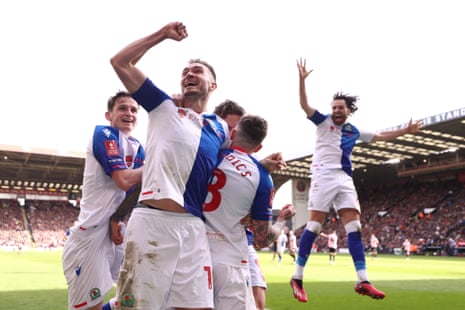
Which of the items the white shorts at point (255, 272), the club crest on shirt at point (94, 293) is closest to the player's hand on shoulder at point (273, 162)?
the white shorts at point (255, 272)

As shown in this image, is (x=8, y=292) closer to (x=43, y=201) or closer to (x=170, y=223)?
(x=170, y=223)

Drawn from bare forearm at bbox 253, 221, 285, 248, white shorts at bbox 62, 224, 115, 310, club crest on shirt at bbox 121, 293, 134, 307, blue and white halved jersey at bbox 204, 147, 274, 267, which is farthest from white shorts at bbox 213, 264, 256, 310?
white shorts at bbox 62, 224, 115, 310

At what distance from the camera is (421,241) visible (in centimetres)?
3731

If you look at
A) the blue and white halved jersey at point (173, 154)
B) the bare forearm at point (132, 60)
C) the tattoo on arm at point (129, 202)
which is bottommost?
the tattoo on arm at point (129, 202)

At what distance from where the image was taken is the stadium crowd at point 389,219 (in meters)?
37.5

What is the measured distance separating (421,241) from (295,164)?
42.2ft

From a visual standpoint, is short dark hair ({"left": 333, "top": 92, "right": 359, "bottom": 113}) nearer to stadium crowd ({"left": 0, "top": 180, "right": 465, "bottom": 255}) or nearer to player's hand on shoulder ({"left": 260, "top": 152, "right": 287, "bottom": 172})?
player's hand on shoulder ({"left": 260, "top": 152, "right": 287, "bottom": 172})

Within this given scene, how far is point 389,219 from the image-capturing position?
44188mm

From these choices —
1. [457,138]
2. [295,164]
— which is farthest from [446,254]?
[295,164]

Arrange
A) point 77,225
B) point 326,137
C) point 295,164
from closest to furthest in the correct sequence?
point 77,225 < point 326,137 < point 295,164

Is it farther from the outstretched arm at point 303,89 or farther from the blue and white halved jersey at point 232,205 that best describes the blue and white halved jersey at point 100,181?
the outstretched arm at point 303,89

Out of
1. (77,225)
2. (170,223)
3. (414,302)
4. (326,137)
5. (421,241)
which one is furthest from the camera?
(421,241)

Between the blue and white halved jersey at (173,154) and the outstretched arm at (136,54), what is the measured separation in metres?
0.06

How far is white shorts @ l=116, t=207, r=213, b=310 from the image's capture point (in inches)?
104
